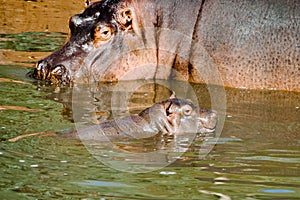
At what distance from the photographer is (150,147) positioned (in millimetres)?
5945

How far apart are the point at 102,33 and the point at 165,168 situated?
3.57 m

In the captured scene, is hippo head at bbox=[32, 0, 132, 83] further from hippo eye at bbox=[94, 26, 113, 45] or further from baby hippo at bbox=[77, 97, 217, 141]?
baby hippo at bbox=[77, 97, 217, 141]

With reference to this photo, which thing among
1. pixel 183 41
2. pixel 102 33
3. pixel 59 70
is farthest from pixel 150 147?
pixel 102 33

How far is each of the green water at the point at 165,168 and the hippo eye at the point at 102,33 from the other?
1242 mm

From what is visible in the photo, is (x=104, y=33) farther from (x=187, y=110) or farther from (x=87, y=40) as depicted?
(x=187, y=110)

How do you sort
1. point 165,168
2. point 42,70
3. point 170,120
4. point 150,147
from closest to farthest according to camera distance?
point 165,168, point 150,147, point 170,120, point 42,70

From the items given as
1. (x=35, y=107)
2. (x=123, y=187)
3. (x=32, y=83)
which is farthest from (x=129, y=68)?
(x=123, y=187)

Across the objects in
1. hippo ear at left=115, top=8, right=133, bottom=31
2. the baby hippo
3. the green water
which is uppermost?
hippo ear at left=115, top=8, right=133, bottom=31

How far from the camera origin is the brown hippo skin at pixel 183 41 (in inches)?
321

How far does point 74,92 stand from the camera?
26.8ft

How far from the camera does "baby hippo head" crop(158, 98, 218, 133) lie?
6473 millimetres

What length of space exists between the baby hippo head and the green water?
0.55 ft

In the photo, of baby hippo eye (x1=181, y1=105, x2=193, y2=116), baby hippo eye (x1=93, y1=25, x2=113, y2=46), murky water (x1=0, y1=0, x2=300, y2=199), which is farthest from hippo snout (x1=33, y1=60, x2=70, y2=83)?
baby hippo eye (x1=181, y1=105, x2=193, y2=116)

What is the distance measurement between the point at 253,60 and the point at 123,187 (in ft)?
12.1
